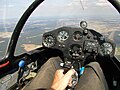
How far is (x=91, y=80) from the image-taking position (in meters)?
2.55

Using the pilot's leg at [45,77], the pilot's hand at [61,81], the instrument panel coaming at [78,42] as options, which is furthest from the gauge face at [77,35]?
the pilot's hand at [61,81]

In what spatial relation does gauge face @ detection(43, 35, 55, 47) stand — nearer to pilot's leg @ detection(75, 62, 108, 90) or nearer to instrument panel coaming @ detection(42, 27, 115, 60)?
instrument panel coaming @ detection(42, 27, 115, 60)

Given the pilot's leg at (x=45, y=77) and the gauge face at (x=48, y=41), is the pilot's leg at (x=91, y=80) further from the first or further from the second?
the gauge face at (x=48, y=41)

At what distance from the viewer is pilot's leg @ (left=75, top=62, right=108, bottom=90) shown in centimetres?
243

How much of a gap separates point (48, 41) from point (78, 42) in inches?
14.4

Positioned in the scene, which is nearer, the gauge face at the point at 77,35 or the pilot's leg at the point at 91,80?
the pilot's leg at the point at 91,80

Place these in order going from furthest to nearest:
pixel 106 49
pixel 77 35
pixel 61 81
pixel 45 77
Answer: pixel 77 35, pixel 106 49, pixel 45 77, pixel 61 81

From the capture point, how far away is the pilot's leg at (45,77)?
2371 mm

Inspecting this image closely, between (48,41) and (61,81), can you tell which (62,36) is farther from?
(61,81)

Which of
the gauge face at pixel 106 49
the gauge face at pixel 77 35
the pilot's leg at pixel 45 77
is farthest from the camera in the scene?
the gauge face at pixel 77 35

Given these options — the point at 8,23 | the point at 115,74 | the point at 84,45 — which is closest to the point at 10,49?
the point at 8,23

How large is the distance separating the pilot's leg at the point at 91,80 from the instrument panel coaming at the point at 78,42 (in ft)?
1.16

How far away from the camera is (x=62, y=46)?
3.44 metres

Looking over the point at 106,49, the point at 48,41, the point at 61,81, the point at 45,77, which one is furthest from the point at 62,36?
the point at 61,81
